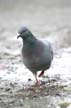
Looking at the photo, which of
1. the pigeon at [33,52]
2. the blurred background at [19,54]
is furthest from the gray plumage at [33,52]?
the blurred background at [19,54]

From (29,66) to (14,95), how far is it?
1.54 ft

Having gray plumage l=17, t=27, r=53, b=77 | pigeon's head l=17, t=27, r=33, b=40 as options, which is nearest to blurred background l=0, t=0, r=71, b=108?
gray plumage l=17, t=27, r=53, b=77

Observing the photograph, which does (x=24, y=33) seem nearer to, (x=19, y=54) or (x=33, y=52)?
(x=33, y=52)

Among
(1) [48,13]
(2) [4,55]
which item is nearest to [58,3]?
(1) [48,13]

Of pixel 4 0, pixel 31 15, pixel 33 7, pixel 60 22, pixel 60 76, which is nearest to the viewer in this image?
pixel 60 76

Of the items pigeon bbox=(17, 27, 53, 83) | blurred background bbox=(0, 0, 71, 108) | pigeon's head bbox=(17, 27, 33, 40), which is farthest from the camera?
pigeon bbox=(17, 27, 53, 83)

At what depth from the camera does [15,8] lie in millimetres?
24578

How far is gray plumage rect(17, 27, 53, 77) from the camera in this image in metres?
8.04

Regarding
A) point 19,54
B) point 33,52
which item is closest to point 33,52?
point 33,52

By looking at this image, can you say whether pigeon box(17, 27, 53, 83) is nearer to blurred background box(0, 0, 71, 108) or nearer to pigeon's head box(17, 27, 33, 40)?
pigeon's head box(17, 27, 33, 40)

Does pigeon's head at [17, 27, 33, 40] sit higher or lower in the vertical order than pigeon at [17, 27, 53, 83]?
higher

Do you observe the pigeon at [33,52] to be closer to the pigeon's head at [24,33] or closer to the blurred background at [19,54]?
the pigeon's head at [24,33]

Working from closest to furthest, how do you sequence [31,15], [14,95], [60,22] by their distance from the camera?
[14,95] < [60,22] < [31,15]

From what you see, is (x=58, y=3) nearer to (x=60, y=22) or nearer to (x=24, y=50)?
(x=60, y=22)
